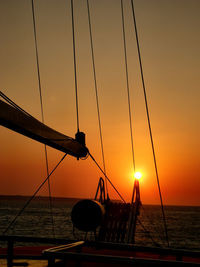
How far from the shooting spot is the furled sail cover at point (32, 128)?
3.50 metres

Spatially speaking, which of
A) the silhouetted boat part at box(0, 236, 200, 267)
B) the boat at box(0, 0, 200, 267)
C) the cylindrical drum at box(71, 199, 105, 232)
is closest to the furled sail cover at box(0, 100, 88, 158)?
the boat at box(0, 0, 200, 267)

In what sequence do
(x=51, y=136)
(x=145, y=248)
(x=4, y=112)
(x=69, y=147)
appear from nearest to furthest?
(x=4, y=112) → (x=145, y=248) → (x=51, y=136) → (x=69, y=147)

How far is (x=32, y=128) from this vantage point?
4172 mm

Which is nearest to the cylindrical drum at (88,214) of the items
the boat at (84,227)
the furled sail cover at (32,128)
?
the boat at (84,227)

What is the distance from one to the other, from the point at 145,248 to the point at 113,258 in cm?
136

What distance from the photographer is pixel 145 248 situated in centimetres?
369

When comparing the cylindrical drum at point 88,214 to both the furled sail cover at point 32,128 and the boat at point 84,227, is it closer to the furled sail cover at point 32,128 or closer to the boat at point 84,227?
the boat at point 84,227

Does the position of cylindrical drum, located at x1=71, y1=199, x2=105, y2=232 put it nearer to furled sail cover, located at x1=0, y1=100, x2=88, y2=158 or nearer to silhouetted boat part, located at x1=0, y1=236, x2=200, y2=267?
silhouetted boat part, located at x1=0, y1=236, x2=200, y2=267

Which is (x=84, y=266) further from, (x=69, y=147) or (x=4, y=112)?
(x=4, y=112)


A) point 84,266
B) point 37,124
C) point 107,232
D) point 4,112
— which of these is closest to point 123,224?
point 107,232

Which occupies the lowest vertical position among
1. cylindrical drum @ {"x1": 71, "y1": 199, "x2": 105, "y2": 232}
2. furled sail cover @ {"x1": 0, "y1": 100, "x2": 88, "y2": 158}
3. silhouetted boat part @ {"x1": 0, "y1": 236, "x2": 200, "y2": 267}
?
silhouetted boat part @ {"x1": 0, "y1": 236, "x2": 200, "y2": 267}

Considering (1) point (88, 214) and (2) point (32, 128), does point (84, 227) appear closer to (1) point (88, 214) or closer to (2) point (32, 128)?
(1) point (88, 214)

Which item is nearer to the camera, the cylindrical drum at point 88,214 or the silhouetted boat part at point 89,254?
the silhouetted boat part at point 89,254

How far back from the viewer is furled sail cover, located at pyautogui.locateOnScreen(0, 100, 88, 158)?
11.5 feet
